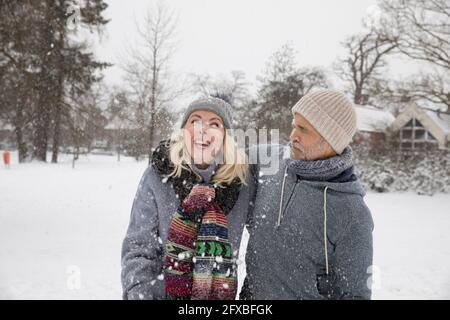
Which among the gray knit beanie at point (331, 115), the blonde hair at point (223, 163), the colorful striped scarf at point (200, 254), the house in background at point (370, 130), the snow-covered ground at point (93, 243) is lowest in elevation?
the snow-covered ground at point (93, 243)

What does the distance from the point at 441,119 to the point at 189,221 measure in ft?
82.4

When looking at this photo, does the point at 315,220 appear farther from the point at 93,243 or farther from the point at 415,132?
the point at 415,132

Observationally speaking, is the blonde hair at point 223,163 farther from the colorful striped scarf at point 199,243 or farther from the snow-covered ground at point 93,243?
the snow-covered ground at point 93,243

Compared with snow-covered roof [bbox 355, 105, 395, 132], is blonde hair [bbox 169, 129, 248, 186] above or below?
below

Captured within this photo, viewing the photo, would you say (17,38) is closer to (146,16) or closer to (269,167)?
(146,16)

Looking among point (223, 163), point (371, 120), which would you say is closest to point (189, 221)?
point (223, 163)

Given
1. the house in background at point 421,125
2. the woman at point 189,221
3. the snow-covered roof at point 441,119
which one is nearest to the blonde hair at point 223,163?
the woman at point 189,221

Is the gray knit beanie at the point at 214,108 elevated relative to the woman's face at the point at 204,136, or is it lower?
elevated

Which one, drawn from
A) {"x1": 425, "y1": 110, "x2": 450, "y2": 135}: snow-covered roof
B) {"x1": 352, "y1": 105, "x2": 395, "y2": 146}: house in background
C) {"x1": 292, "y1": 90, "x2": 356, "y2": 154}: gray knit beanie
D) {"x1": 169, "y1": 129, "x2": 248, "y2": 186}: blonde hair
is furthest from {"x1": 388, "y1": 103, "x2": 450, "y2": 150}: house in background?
{"x1": 169, "y1": 129, "x2": 248, "y2": 186}: blonde hair

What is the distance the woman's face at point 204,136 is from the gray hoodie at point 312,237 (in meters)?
0.34

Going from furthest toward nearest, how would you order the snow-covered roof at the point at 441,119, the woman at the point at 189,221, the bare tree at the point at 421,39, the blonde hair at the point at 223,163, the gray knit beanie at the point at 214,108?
the snow-covered roof at the point at 441,119
the bare tree at the point at 421,39
the gray knit beanie at the point at 214,108
the blonde hair at the point at 223,163
the woman at the point at 189,221

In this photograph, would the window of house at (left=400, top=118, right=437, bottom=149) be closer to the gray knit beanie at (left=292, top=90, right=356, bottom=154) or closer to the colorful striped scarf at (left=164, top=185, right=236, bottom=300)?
the gray knit beanie at (left=292, top=90, right=356, bottom=154)

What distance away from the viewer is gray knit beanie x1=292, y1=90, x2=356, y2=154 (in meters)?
1.57

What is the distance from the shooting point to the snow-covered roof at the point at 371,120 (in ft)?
60.4
